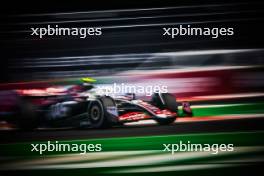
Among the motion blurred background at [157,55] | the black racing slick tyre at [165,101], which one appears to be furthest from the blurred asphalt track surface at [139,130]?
the black racing slick tyre at [165,101]

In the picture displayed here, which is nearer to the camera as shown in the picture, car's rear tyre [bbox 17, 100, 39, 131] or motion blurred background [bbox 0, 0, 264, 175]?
motion blurred background [bbox 0, 0, 264, 175]

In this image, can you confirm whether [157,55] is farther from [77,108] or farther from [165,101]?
[77,108]

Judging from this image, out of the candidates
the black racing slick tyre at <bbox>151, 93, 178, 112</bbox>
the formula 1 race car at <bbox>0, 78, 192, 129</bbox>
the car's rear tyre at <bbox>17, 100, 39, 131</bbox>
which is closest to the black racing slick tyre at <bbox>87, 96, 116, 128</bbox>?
the formula 1 race car at <bbox>0, 78, 192, 129</bbox>

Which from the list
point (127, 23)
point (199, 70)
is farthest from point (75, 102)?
point (199, 70)

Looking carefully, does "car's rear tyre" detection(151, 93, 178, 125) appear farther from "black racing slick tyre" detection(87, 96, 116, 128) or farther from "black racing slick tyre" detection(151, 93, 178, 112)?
"black racing slick tyre" detection(87, 96, 116, 128)

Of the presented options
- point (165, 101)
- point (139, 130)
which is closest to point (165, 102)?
point (165, 101)

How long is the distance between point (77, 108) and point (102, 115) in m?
0.21

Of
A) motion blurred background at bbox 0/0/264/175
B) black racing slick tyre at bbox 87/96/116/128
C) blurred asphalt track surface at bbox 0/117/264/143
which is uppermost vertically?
motion blurred background at bbox 0/0/264/175

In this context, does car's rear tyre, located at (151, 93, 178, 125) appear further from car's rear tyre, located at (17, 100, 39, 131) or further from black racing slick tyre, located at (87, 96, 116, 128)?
car's rear tyre, located at (17, 100, 39, 131)

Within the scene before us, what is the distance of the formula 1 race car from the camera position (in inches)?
117

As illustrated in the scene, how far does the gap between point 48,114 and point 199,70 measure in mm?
1271

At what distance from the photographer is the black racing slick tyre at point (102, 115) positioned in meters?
2.99

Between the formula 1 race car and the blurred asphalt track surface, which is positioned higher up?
the formula 1 race car

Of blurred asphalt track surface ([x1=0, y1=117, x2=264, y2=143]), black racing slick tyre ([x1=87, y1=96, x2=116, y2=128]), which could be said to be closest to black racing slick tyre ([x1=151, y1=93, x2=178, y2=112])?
blurred asphalt track surface ([x1=0, y1=117, x2=264, y2=143])
